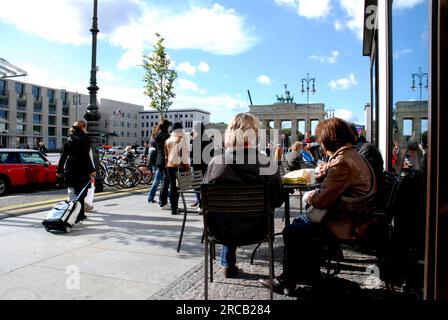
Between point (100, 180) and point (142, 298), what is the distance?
26.5 feet

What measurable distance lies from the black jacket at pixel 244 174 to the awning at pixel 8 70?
9.59 m

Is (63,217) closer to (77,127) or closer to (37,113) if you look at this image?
(77,127)

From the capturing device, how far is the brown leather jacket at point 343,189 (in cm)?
293

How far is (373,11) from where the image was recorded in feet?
27.5

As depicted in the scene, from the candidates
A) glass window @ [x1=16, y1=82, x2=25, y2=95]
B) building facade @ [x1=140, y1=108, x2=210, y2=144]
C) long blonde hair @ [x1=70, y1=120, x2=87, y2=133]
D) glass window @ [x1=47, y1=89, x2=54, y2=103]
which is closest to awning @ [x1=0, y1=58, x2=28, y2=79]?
long blonde hair @ [x1=70, y1=120, x2=87, y2=133]

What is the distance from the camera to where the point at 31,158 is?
450 inches

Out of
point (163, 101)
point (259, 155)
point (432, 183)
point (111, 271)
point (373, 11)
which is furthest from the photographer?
point (163, 101)

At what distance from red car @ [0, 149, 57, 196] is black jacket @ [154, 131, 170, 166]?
538cm

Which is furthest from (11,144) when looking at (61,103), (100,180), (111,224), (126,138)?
(111,224)

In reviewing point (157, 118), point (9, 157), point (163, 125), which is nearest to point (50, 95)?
point (157, 118)

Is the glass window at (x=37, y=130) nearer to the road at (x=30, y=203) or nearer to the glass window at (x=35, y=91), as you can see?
the glass window at (x=35, y=91)

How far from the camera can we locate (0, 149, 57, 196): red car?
10.4m

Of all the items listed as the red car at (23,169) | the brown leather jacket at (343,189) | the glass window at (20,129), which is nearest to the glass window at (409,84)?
the brown leather jacket at (343,189)
